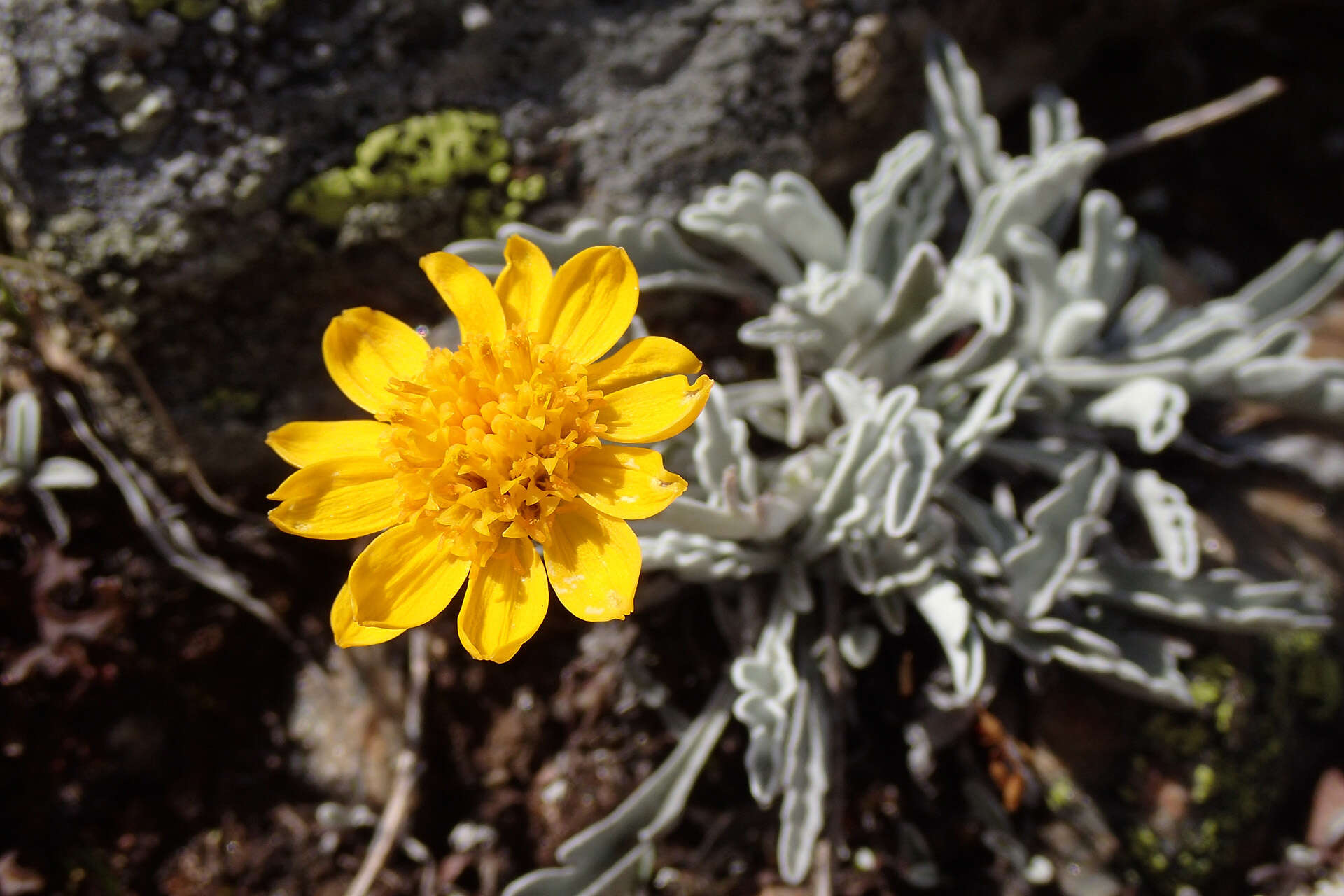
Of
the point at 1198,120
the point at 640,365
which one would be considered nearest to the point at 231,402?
the point at 640,365

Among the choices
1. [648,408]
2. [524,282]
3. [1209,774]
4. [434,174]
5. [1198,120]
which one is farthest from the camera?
[1198,120]

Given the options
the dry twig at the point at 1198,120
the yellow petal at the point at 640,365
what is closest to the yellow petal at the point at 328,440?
the yellow petal at the point at 640,365

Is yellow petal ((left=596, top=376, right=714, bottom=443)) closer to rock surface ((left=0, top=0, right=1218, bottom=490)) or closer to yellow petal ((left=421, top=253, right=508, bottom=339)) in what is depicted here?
yellow petal ((left=421, top=253, right=508, bottom=339))

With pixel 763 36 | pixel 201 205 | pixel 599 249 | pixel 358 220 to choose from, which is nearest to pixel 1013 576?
pixel 599 249

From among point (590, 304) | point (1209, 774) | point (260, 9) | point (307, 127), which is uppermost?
point (260, 9)

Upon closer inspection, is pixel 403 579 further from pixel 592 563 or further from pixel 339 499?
pixel 592 563

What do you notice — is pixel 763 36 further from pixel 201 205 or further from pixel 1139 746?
pixel 1139 746

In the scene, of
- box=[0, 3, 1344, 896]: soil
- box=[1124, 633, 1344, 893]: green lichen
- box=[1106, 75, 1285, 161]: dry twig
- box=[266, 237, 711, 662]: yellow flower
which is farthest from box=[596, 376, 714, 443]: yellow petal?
box=[1106, 75, 1285, 161]: dry twig
